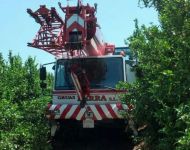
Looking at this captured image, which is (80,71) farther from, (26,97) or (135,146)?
(26,97)

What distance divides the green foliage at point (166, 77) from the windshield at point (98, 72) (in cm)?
183

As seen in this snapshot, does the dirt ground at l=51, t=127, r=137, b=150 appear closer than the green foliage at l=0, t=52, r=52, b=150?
No

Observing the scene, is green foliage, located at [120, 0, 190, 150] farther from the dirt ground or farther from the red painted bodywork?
the dirt ground

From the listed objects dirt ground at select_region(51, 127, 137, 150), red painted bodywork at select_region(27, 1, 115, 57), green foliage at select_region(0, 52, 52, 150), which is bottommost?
dirt ground at select_region(51, 127, 137, 150)

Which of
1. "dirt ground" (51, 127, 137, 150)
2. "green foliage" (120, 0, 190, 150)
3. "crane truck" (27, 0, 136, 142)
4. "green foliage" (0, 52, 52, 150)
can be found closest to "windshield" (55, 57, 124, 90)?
"crane truck" (27, 0, 136, 142)

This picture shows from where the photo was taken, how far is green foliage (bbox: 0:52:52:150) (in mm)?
10008

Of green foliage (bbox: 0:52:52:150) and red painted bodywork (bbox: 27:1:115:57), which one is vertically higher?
red painted bodywork (bbox: 27:1:115:57)

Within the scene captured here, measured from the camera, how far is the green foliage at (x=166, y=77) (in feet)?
21.5

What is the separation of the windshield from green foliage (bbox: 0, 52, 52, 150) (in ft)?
4.03

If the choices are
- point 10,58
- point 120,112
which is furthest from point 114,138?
point 10,58

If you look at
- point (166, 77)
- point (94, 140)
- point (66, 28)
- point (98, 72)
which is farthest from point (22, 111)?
point (166, 77)

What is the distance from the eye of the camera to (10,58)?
1828cm

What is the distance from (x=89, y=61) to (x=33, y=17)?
6.23 ft

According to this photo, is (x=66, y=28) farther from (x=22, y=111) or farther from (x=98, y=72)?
(x=22, y=111)
